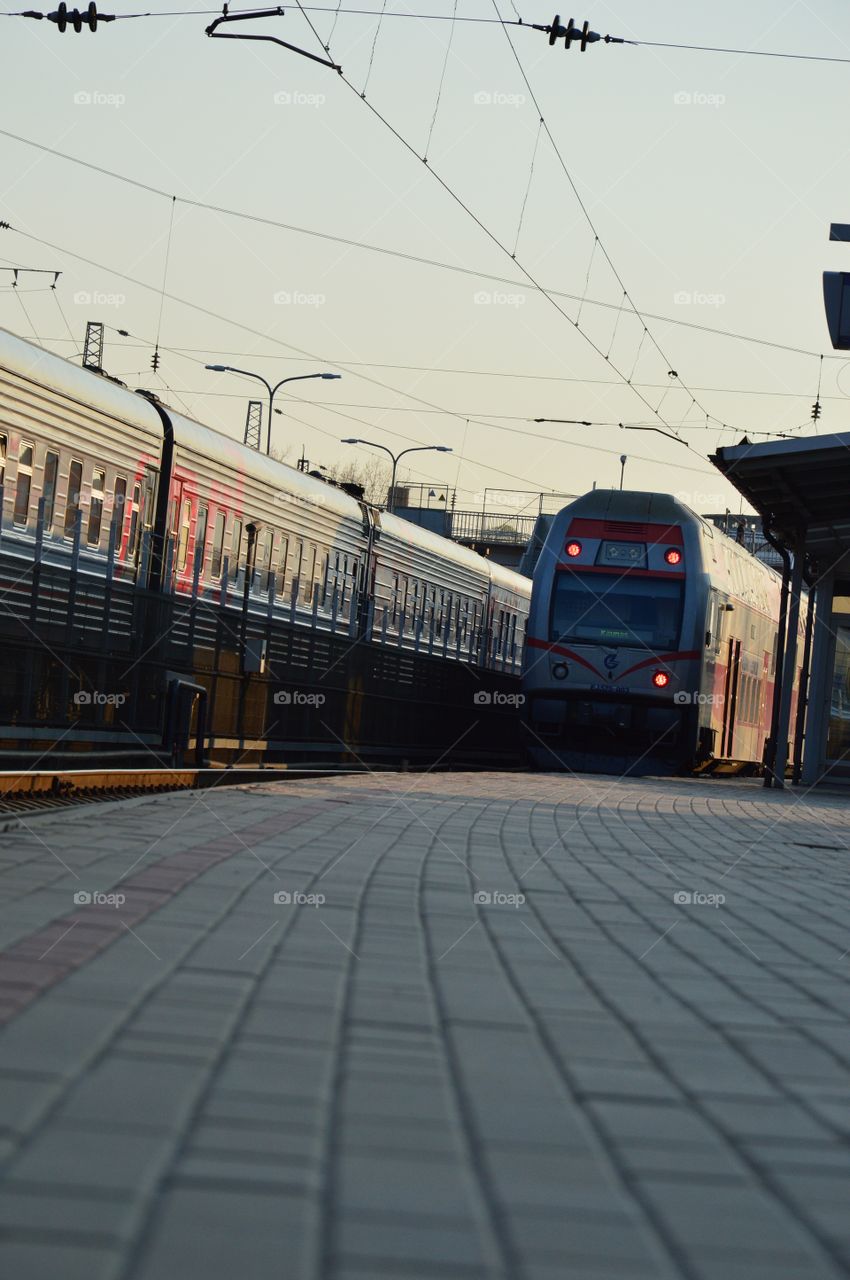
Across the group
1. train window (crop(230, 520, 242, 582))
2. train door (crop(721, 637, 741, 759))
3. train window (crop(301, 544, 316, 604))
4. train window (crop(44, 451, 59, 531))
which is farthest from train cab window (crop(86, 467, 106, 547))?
train door (crop(721, 637, 741, 759))

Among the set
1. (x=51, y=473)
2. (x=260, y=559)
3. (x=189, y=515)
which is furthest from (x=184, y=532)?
(x=51, y=473)

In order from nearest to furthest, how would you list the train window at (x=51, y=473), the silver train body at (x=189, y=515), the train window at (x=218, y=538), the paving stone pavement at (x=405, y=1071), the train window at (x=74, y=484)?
the paving stone pavement at (x=405, y=1071) < the silver train body at (x=189, y=515) < the train window at (x=51, y=473) < the train window at (x=74, y=484) < the train window at (x=218, y=538)

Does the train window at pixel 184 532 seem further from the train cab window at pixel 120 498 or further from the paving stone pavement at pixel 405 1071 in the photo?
the paving stone pavement at pixel 405 1071

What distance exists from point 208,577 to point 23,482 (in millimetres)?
4046

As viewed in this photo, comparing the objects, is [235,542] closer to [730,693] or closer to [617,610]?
[617,610]

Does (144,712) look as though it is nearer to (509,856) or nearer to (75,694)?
(75,694)

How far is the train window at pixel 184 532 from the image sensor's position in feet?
68.2

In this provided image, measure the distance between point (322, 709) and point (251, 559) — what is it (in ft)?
7.67

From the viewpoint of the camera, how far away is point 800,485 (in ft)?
69.8

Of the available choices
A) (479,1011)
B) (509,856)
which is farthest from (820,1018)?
(509,856)

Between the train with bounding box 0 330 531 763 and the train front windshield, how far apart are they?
3.17 metres

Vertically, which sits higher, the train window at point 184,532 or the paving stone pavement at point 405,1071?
the train window at point 184,532

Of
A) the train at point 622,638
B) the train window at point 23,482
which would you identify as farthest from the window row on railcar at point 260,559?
the train at point 622,638

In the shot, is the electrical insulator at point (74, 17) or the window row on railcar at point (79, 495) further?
the window row on railcar at point (79, 495)
